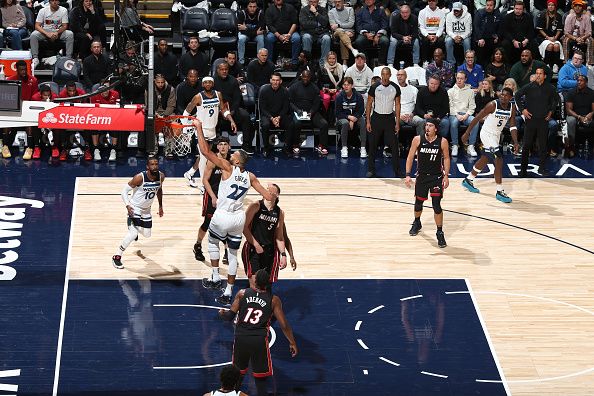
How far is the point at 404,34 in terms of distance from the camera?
82.9 feet

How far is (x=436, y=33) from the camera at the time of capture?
82.5ft

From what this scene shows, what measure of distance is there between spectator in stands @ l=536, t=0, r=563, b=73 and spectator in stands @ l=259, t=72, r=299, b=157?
5.95 m

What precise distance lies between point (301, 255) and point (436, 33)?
879cm

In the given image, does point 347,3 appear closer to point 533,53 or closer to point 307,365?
point 533,53

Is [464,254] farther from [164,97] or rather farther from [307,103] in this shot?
[164,97]

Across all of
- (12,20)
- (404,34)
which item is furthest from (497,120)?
(12,20)

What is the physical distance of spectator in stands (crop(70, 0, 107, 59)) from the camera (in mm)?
24516

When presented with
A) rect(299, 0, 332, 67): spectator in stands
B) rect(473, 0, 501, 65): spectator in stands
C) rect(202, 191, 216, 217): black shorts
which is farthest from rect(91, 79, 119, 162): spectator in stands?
rect(473, 0, 501, 65): spectator in stands

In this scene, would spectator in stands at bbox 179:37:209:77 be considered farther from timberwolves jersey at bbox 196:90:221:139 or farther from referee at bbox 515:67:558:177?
referee at bbox 515:67:558:177

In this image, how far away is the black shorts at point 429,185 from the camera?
18453mm

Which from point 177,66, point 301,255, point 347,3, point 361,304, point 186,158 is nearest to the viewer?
point 361,304

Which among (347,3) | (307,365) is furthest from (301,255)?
(347,3)

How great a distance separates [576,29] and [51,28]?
10.8 metres

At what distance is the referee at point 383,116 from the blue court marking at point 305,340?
5.22 m
